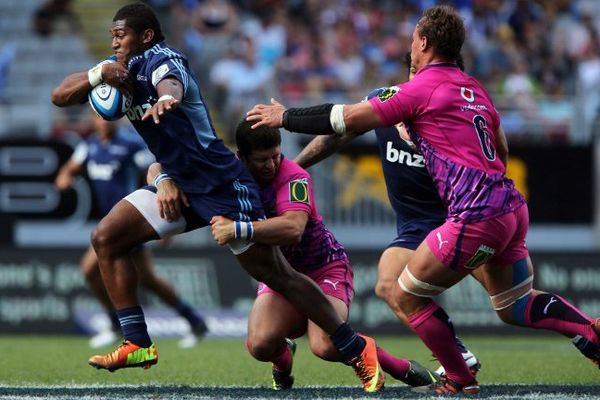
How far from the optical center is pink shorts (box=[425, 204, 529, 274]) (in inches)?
265

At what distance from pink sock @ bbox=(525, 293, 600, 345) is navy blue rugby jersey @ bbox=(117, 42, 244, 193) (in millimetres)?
1983

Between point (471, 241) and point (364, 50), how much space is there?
1293 centimetres

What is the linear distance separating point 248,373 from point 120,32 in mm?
3113

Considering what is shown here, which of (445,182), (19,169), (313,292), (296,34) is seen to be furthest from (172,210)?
(296,34)

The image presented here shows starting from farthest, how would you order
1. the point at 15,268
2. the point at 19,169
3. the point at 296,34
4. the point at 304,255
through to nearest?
the point at 296,34 → the point at 19,169 → the point at 15,268 → the point at 304,255

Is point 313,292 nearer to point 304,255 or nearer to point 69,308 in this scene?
point 304,255

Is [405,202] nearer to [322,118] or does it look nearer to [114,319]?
[322,118]

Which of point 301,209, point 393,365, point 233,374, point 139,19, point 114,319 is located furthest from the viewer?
point 114,319

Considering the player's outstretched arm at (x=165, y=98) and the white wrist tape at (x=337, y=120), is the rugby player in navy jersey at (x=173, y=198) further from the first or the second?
the white wrist tape at (x=337, y=120)

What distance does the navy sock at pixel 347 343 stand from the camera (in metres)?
7.28

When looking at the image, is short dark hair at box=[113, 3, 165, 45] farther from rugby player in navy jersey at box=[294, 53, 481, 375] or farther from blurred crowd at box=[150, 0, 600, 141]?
blurred crowd at box=[150, 0, 600, 141]

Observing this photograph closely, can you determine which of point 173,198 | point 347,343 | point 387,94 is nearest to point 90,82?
point 173,198

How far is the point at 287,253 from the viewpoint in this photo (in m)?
7.91

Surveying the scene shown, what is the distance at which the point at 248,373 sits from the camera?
9.19 m
